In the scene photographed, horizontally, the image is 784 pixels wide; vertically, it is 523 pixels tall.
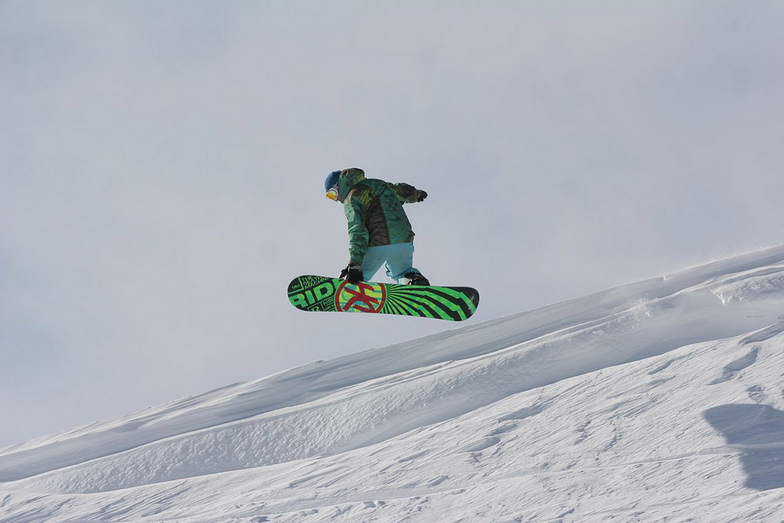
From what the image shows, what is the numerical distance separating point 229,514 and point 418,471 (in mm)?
1857

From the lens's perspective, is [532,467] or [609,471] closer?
[609,471]

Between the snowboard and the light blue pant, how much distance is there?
19cm

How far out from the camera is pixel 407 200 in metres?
8.48

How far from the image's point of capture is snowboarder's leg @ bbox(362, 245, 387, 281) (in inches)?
313

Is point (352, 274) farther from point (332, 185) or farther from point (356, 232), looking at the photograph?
point (332, 185)

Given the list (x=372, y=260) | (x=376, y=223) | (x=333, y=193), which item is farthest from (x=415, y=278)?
(x=333, y=193)

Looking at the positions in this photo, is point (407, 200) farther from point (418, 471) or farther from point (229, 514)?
point (229, 514)

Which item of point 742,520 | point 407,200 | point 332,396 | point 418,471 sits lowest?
point 742,520

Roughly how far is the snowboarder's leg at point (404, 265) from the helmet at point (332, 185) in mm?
857

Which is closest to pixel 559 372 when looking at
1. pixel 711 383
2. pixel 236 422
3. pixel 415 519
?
pixel 711 383

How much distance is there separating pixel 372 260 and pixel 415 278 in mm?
510

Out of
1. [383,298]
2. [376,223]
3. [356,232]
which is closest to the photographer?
[356,232]

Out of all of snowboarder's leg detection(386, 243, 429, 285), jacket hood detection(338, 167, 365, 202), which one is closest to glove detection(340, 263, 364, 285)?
snowboarder's leg detection(386, 243, 429, 285)

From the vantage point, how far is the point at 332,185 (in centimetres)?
810
